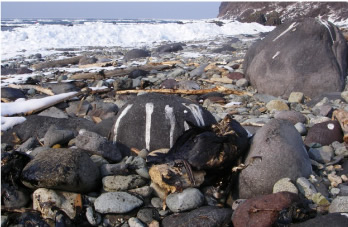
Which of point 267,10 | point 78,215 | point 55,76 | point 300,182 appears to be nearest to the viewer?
point 78,215

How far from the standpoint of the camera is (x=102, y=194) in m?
2.54

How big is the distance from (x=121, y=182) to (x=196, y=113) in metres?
1.04

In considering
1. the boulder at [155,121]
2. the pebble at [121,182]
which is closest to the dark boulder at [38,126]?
the boulder at [155,121]

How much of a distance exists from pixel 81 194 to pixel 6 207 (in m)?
0.55

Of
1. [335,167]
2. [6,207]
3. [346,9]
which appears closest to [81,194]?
[6,207]

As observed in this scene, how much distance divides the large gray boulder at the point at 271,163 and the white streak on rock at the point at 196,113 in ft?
1.92

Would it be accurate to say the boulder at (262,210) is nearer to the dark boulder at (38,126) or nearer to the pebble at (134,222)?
the pebble at (134,222)

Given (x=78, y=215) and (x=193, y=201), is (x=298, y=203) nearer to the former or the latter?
(x=193, y=201)

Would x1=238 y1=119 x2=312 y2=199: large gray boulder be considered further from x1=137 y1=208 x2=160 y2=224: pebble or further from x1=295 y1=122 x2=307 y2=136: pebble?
x1=295 y1=122 x2=307 y2=136: pebble

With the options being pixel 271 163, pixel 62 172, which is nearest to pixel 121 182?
pixel 62 172

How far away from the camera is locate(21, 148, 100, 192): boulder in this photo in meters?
2.45

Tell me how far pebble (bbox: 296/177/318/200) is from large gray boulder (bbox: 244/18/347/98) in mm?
3269

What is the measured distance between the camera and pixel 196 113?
326 centimetres

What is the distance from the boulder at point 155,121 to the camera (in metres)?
3.15
